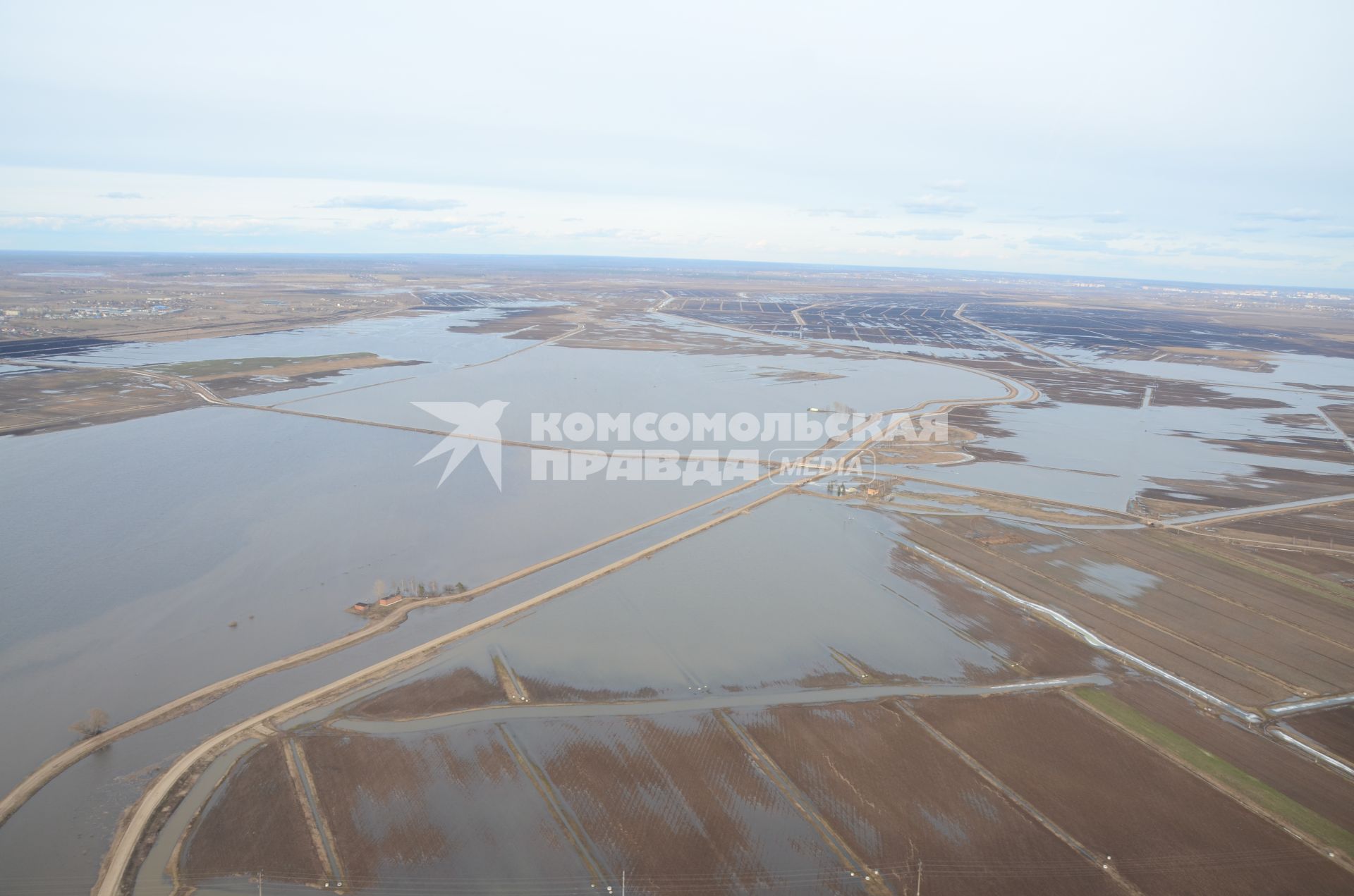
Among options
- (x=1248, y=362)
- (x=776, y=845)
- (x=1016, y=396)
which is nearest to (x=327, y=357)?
(x=1016, y=396)

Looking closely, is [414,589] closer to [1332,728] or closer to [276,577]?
[276,577]

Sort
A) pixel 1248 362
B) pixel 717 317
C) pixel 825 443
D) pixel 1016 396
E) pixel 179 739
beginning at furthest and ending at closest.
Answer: pixel 717 317, pixel 1248 362, pixel 1016 396, pixel 825 443, pixel 179 739

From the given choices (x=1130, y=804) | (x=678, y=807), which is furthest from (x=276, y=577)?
(x=1130, y=804)

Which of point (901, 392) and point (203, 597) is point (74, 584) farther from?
point (901, 392)

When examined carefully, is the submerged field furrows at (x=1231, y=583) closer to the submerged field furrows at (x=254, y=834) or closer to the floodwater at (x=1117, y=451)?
the floodwater at (x=1117, y=451)

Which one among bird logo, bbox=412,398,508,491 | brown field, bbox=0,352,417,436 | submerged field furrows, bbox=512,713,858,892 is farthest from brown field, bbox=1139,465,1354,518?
brown field, bbox=0,352,417,436

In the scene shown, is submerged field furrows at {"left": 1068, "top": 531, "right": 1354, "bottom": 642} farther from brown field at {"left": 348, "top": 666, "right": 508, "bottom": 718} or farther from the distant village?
the distant village
